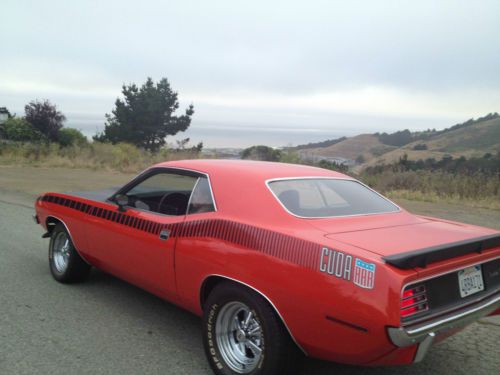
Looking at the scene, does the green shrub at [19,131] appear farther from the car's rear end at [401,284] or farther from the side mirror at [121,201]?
the car's rear end at [401,284]

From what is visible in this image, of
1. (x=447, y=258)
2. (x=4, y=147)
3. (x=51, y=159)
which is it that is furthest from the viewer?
(x=4, y=147)

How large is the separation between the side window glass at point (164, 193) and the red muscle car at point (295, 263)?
19 mm

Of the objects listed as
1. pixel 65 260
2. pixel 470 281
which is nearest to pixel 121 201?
pixel 65 260

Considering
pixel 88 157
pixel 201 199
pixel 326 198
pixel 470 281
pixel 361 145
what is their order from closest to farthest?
pixel 470 281
pixel 201 199
pixel 326 198
pixel 88 157
pixel 361 145

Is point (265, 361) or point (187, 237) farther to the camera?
point (187, 237)

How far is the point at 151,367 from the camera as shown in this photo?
3.28 metres

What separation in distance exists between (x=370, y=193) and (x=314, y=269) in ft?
5.49

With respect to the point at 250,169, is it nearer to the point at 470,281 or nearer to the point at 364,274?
the point at 364,274

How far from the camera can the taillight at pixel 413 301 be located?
2471 mm

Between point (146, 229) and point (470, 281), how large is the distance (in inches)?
94.5

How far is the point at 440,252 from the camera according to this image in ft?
8.70

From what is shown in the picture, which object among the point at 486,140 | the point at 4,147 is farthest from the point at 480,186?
the point at 486,140

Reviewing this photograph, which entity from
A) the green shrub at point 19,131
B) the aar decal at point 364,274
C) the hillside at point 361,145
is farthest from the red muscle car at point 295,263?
the hillside at point 361,145

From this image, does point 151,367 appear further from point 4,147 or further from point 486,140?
point 486,140
